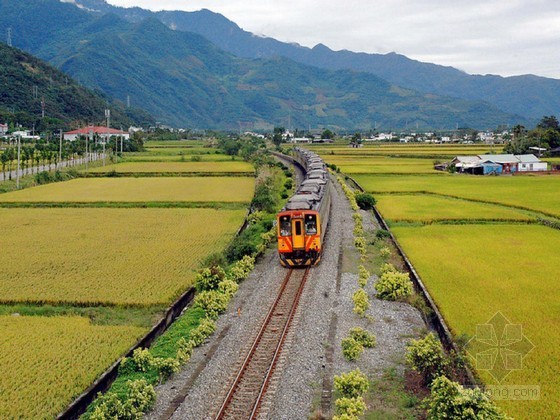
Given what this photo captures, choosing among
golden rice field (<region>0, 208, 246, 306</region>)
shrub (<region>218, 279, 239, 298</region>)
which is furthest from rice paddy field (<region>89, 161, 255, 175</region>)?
shrub (<region>218, 279, 239, 298</region>)

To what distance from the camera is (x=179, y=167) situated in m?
78.6

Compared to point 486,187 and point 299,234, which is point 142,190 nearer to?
point 299,234

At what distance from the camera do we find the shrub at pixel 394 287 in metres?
21.1

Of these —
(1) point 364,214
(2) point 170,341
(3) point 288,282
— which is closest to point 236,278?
(3) point 288,282

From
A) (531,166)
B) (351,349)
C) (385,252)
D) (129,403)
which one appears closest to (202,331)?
(129,403)

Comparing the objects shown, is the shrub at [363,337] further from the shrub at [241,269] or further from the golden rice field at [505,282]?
the shrub at [241,269]

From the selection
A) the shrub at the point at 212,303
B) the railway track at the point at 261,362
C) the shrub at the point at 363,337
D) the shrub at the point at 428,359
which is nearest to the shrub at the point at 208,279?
the shrub at the point at 212,303

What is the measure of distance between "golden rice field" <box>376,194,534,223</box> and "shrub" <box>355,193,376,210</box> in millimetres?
823

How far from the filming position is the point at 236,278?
2402 cm

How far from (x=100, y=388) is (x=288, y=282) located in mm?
10711

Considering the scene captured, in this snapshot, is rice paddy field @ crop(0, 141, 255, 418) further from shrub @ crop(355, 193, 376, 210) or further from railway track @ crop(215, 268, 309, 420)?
shrub @ crop(355, 193, 376, 210)

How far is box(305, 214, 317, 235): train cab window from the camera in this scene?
2455cm

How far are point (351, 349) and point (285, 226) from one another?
32.7 feet

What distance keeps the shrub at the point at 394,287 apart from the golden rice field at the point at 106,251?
333 inches
